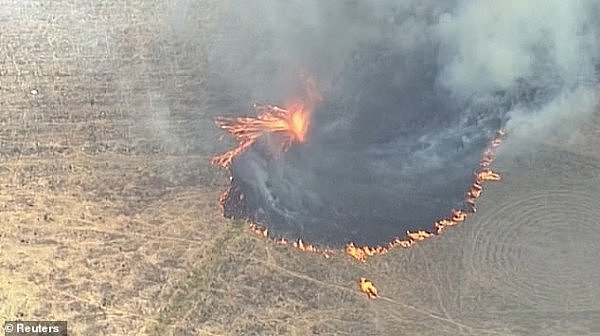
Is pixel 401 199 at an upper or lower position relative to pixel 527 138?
lower

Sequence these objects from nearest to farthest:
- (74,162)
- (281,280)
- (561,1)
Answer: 1. (281,280)
2. (74,162)
3. (561,1)

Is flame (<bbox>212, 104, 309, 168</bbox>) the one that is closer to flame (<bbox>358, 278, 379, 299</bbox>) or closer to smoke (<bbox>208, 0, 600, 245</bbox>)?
smoke (<bbox>208, 0, 600, 245</bbox>)

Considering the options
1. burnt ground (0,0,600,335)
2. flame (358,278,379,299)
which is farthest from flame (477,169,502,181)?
flame (358,278,379,299)

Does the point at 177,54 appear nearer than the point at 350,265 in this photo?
No

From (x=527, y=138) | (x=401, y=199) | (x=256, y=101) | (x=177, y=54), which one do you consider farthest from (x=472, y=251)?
(x=177, y=54)

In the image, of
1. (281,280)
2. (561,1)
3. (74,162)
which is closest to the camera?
(281,280)

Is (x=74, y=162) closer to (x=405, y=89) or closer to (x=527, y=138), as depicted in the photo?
(x=405, y=89)
